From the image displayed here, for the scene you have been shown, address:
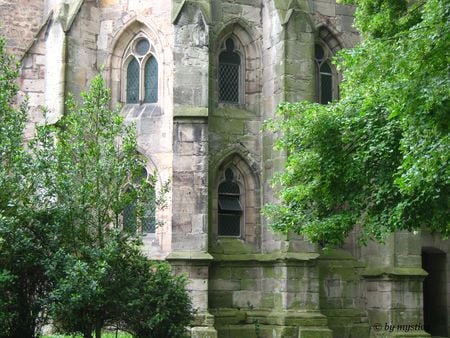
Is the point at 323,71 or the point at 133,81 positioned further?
the point at 323,71

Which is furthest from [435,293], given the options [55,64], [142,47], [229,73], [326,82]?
[55,64]

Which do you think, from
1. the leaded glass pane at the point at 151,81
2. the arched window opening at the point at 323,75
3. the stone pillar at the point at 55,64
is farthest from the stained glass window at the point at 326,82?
the stone pillar at the point at 55,64

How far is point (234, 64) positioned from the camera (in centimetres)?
1938

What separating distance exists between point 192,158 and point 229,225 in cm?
222

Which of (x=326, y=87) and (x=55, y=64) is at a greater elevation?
(x=55, y=64)

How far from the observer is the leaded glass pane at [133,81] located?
19250 mm

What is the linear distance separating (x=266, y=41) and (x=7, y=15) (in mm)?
7730

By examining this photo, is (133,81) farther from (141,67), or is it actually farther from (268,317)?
(268,317)

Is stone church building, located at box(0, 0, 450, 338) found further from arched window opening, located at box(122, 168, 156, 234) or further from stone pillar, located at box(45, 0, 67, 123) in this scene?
arched window opening, located at box(122, 168, 156, 234)

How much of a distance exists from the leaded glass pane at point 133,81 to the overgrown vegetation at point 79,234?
563 cm

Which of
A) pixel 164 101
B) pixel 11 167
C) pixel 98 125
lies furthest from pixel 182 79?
pixel 11 167

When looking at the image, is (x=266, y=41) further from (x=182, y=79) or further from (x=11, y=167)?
(x=11, y=167)

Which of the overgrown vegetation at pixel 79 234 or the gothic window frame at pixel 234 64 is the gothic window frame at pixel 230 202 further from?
the overgrown vegetation at pixel 79 234

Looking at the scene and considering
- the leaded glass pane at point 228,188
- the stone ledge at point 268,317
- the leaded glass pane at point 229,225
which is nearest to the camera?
the stone ledge at point 268,317
